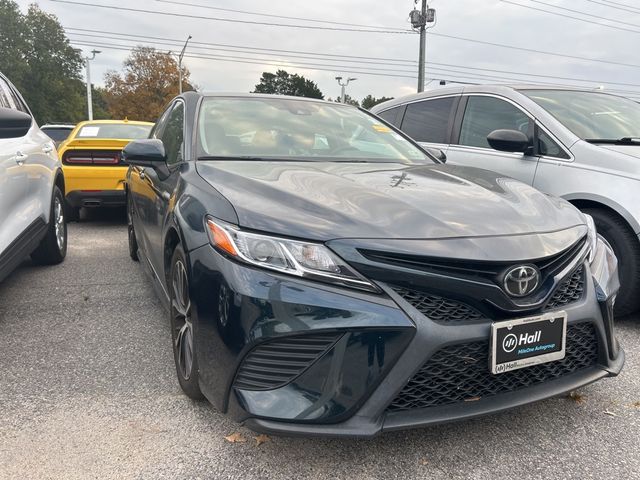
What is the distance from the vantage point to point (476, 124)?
466 cm

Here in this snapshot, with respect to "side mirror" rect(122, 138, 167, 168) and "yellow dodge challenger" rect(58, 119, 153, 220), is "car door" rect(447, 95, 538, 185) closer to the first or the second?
"side mirror" rect(122, 138, 167, 168)

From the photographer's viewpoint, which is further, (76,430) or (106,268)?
(106,268)

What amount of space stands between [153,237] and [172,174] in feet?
1.69

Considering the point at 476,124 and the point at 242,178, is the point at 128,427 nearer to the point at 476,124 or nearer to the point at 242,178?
the point at 242,178

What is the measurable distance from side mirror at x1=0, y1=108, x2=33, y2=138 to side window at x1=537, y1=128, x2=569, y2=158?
11.4 feet

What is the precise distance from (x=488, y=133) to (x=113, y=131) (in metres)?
5.13

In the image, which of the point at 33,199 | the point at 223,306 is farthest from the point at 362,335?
the point at 33,199

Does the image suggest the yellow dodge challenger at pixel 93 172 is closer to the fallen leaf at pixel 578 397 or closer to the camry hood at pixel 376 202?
the camry hood at pixel 376 202

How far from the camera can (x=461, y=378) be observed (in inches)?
71.1

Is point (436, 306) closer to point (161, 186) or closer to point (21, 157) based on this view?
point (161, 186)

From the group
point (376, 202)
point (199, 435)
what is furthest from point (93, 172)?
point (376, 202)

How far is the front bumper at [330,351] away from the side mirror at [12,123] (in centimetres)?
188

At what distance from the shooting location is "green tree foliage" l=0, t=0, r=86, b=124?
53.4 m

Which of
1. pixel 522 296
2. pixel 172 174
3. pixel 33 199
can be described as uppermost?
pixel 172 174
